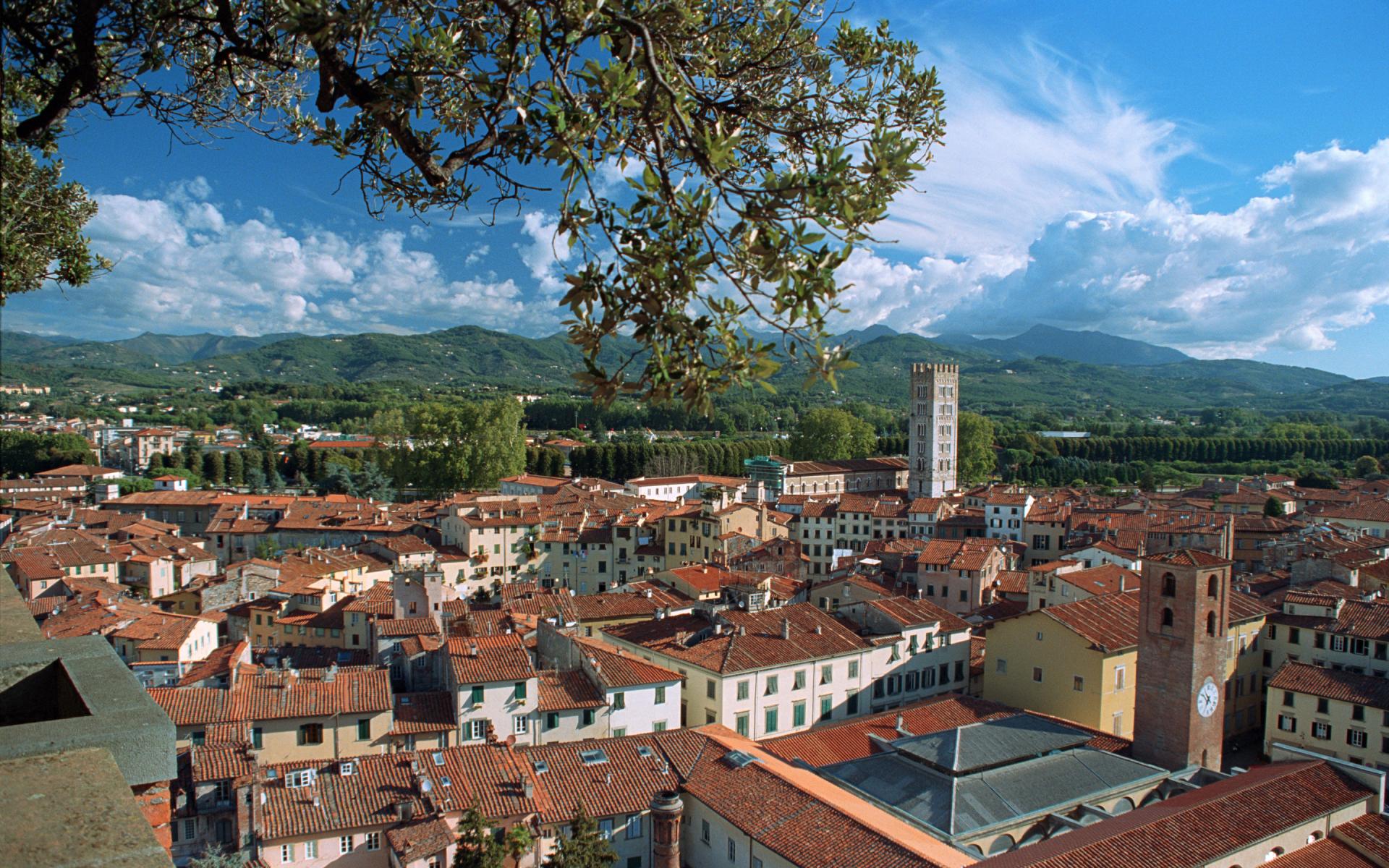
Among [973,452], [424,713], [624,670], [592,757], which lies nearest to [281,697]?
[424,713]

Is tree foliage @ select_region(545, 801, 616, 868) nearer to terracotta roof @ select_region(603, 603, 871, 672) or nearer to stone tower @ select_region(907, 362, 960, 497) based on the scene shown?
terracotta roof @ select_region(603, 603, 871, 672)

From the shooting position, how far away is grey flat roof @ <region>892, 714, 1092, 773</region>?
18.8 m

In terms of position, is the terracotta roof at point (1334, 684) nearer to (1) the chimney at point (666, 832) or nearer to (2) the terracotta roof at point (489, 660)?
(1) the chimney at point (666, 832)

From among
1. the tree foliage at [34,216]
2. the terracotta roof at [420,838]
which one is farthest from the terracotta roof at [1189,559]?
the tree foliage at [34,216]

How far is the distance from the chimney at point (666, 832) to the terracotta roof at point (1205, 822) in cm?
529

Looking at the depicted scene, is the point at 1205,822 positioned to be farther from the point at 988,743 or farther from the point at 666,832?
the point at 666,832

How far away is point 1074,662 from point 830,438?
6981 centimetres

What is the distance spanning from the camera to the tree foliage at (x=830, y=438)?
9462 centimetres

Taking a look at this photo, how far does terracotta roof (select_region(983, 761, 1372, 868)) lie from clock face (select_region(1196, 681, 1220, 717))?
2.75 meters

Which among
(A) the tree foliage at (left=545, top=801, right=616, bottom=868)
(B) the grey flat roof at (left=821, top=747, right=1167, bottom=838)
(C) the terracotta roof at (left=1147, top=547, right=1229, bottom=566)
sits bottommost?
(B) the grey flat roof at (left=821, top=747, right=1167, bottom=838)

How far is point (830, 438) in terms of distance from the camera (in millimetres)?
94812

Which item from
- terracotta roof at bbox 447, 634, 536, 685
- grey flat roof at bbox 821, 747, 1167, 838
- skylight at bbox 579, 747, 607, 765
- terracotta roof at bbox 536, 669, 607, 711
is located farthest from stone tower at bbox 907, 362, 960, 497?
skylight at bbox 579, 747, 607, 765

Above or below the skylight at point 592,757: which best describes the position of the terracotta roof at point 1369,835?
below

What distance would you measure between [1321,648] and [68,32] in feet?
115
